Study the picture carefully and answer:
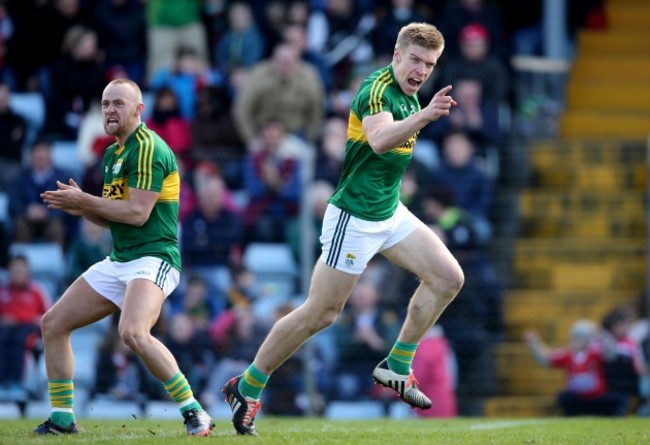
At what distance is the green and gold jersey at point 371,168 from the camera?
372 inches

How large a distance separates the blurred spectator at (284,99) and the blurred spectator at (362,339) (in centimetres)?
262

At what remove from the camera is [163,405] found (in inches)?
573

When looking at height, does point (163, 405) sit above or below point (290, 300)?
below

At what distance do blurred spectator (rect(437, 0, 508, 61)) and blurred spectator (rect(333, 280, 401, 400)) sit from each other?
3798mm

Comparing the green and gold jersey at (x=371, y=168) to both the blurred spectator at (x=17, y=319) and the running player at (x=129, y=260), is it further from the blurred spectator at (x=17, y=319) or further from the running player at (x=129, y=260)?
the blurred spectator at (x=17, y=319)

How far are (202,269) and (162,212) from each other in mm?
5860

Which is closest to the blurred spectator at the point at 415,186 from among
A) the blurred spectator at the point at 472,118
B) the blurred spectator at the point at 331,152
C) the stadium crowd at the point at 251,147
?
the stadium crowd at the point at 251,147

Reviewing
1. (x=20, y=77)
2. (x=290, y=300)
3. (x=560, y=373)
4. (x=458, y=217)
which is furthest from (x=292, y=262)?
(x=20, y=77)

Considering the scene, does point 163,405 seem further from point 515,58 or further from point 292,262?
point 515,58

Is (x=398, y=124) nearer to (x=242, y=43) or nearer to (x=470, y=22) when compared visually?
(x=470, y=22)

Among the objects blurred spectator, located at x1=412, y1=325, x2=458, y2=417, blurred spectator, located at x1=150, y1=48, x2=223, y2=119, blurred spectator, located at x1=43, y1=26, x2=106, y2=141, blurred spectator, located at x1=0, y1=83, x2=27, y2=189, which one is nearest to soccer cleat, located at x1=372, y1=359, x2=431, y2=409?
blurred spectator, located at x1=412, y1=325, x2=458, y2=417

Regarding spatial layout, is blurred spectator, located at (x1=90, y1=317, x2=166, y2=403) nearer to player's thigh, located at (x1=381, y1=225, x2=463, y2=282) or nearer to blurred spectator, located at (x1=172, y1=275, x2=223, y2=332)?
blurred spectator, located at (x1=172, y1=275, x2=223, y2=332)

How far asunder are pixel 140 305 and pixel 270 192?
6.22 metres

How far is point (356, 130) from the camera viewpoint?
374 inches
